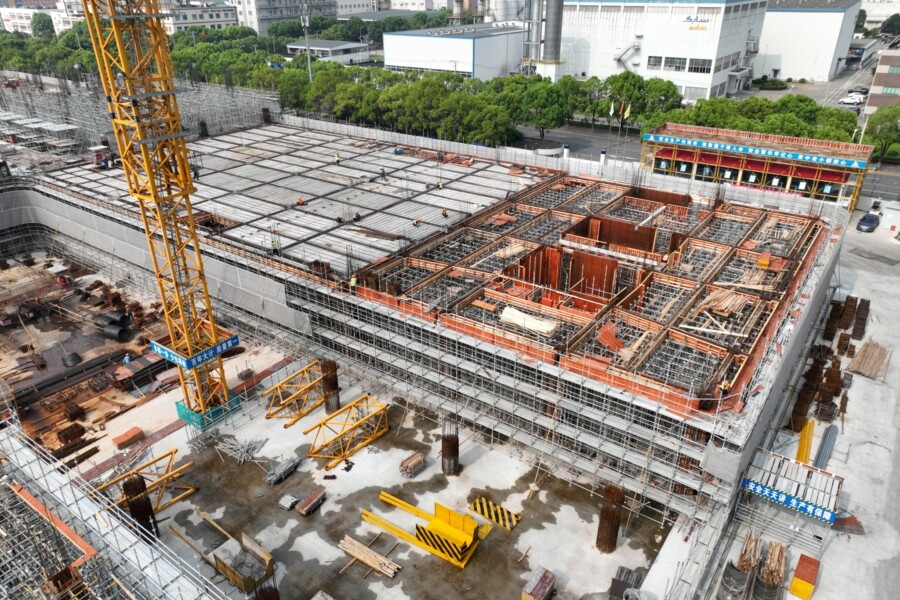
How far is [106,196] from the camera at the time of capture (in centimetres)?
5050

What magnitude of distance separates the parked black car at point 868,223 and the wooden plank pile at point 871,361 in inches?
953

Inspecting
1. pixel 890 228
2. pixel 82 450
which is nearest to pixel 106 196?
pixel 82 450

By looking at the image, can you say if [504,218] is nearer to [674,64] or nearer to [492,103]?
[492,103]

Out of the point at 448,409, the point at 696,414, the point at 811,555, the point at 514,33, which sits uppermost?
the point at 514,33

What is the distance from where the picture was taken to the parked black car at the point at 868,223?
60.3 m

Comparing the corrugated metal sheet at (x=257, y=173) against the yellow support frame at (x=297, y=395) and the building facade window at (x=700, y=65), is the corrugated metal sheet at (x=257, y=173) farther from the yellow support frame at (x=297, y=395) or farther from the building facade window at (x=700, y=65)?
the building facade window at (x=700, y=65)

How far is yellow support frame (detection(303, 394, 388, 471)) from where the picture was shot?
31.5 m

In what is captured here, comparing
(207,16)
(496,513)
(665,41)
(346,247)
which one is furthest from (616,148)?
(207,16)

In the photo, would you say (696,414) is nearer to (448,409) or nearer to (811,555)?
(811,555)

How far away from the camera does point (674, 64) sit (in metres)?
105

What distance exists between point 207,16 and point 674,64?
142661 millimetres

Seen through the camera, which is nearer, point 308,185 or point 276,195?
point 276,195

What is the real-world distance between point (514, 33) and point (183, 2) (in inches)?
4469

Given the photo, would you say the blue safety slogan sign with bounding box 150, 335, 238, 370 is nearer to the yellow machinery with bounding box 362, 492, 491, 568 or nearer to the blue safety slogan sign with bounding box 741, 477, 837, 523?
the yellow machinery with bounding box 362, 492, 491, 568
